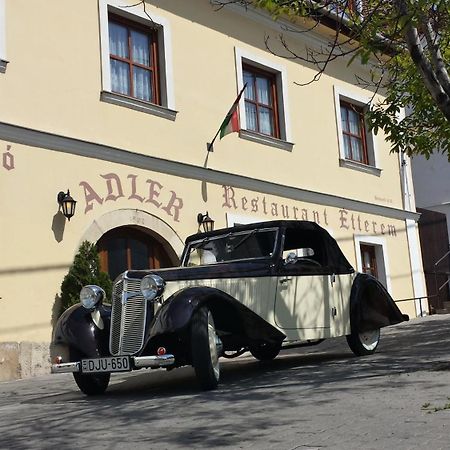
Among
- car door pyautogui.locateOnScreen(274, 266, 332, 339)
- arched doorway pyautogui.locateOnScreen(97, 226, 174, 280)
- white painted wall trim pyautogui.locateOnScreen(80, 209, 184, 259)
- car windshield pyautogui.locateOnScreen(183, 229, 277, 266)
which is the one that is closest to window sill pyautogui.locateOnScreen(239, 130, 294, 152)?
white painted wall trim pyautogui.locateOnScreen(80, 209, 184, 259)

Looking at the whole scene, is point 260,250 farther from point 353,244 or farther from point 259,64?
point 353,244

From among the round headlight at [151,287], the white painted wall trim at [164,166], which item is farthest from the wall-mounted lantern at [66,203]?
the round headlight at [151,287]

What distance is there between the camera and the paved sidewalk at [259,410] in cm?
434

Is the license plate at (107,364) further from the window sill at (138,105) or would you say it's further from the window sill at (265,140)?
the window sill at (265,140)

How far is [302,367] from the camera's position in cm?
790

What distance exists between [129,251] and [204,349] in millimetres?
5406

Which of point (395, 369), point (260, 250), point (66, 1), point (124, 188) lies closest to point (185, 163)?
point (124, 188)

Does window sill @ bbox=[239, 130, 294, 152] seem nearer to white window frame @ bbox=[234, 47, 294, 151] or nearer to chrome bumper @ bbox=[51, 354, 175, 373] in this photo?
white window frame @ bbox=[234, 47, 294, 151]

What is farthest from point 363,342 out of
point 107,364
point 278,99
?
point 278,99

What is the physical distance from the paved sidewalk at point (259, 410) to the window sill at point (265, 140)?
585 centimetres

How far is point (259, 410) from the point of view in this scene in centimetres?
523

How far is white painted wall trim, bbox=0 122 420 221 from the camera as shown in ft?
32.1

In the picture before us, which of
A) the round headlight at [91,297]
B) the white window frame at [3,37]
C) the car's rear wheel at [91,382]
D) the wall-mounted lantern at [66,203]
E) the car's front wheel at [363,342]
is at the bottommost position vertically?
the car's rear wheel at [91,382]

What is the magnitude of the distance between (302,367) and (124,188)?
4.42 m
